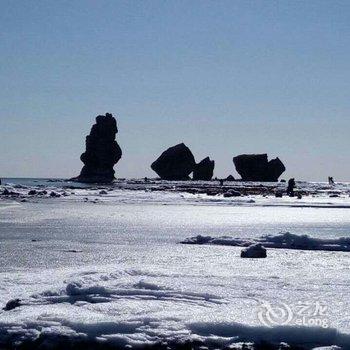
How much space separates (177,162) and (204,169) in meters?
11.4

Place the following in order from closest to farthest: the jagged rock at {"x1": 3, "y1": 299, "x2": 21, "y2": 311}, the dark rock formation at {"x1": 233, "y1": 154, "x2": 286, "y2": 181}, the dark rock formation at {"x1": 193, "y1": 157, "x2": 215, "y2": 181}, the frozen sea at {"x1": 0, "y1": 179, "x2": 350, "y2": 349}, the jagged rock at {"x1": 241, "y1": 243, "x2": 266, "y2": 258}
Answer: the frozen sea at {"x1": 0, "y1": 179, "x2": 350, "y2": 349}
the jagged rock at {"x1": 3, "y1": 299, "x2": 21, "y2": 311}
the jagged rock at {"x1": 241, "y1": 243, "x2": 266, "y2": 258}
the dark rock formation at {"x1": 233, "y1": 154, "x2": 286, "y2": 181}
the dark rock formation at {"x1": 193, "y1": 157, "x2": 215, "y2": 181}

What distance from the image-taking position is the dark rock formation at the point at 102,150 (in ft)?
445

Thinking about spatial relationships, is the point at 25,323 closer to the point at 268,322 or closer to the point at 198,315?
the point at 198,315

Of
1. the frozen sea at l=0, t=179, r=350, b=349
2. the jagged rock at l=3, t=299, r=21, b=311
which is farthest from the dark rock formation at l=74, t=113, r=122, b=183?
the jagged rock at l=3, t=299, r=21, b=311

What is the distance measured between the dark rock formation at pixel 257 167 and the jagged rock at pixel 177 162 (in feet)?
46.1

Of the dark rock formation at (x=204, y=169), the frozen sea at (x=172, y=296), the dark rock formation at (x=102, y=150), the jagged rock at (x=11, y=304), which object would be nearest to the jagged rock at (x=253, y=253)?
the frozen sea at (x=172, y=296)

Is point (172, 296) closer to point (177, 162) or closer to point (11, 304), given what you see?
point (11, 304)

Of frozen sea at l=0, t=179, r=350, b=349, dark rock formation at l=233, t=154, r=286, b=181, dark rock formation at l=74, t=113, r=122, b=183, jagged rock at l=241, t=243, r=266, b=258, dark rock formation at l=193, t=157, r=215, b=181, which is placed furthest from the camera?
dark rock formation at l=193, t=157, r=215, b=181

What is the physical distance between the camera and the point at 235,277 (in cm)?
722

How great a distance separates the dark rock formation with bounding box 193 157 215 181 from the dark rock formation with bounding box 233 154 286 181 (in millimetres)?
8360

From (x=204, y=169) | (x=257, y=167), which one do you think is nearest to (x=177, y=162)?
(x=204, y=169)

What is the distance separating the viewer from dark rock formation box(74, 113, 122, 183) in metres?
136

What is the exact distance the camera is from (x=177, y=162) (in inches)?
5812

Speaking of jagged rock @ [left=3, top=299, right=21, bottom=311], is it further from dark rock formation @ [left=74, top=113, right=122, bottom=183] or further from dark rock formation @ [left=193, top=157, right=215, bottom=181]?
dark rock formation @ [left=193, top=157, right=215, bottom=181]
